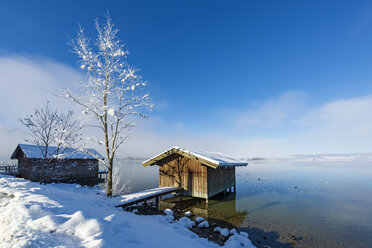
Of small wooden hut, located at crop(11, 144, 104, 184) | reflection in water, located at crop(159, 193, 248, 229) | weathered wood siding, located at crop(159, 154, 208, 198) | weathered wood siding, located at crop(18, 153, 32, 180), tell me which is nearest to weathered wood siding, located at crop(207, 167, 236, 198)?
weathered wood siding, located at crop(159, 154, 208, 198)

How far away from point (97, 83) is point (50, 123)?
10.3 metres

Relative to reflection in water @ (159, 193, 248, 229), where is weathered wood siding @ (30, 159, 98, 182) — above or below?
above

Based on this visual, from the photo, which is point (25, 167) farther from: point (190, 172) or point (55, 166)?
point (190, 172)

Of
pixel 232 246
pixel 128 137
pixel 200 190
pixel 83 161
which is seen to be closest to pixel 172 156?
pixel 200 190

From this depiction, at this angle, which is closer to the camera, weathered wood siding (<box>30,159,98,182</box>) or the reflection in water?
the reflection in water

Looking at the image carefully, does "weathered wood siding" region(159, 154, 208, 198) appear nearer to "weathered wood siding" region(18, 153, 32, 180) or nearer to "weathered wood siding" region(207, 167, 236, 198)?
"weathered wood siding" region(207, 167, 236, 198)

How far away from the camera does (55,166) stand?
21.7 metres

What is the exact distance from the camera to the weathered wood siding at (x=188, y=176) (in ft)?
50.6

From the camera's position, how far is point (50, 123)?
1773 centimetres

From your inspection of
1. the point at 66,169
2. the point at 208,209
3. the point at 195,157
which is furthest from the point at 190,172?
the point at 66,169

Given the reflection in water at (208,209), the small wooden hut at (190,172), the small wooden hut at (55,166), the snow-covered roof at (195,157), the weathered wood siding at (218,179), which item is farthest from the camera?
the small wooden hut at (55,166)

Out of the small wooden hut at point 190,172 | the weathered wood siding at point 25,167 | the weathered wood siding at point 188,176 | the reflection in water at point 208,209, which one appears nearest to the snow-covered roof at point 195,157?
the small wooden hut at point 190,172

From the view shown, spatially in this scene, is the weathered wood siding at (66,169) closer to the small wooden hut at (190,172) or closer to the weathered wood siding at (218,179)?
the small wooden hut at (190,172)

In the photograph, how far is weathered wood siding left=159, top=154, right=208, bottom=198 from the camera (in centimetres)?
1543
